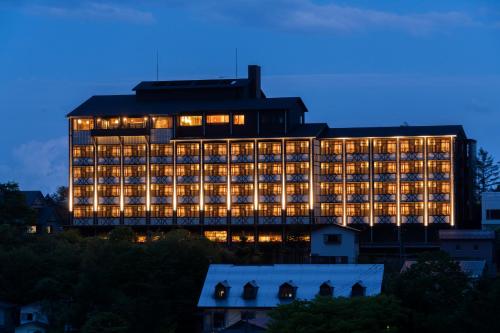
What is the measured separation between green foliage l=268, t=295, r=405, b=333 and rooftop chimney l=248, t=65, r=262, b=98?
60380 millimetres

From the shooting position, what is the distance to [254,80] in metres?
147

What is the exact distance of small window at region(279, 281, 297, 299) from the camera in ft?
326

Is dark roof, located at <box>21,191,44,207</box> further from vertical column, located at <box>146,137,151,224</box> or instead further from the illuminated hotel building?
vertical column, located at <box>146,137,151,224</box>

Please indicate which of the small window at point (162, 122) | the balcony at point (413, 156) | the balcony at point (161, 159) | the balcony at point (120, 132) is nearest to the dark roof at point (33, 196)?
the balcony at point (120, 132)

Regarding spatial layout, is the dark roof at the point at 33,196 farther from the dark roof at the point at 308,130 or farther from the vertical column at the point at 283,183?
the dark roof at the point at 308,130

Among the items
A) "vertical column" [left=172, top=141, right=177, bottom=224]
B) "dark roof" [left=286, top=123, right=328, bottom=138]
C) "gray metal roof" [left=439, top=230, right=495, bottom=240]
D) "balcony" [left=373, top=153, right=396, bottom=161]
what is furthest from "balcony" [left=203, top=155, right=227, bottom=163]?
"gray metal roof" [left=439, top=230, right=495, bottom=240]

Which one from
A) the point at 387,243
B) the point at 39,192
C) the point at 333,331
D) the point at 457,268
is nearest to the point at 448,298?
the point at 457,268

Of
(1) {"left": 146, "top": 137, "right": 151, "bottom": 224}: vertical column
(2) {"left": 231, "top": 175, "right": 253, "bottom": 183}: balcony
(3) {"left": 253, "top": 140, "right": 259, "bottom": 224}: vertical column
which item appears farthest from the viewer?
(1) {"left": 146, "top": 137, "right": 151, "bottom": 224}: vertical column

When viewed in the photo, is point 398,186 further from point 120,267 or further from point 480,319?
point 480,319

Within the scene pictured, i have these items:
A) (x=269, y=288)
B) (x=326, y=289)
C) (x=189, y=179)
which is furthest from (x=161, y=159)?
(x=326, y=289)

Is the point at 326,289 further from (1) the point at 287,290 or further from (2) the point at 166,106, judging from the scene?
(2) the point at 166,106

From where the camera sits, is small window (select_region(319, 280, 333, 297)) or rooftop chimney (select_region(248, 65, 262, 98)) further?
rooftop chimney (select_region(248, 65, 262, 98))

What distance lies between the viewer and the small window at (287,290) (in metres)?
99.5

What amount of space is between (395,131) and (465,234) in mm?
18318
